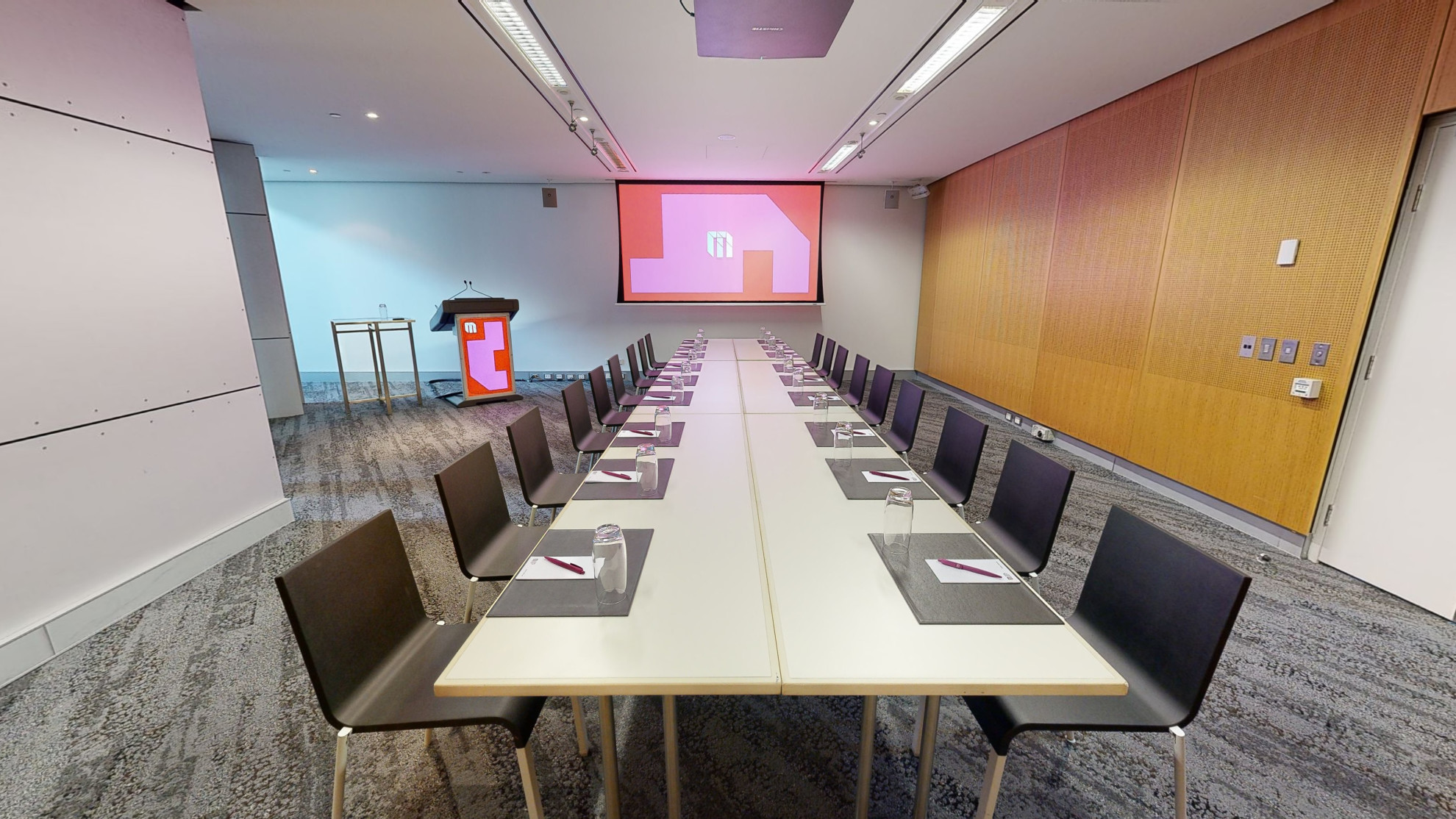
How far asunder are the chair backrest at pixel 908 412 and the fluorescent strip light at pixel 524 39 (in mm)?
3129

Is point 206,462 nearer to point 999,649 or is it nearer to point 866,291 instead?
point 999,649

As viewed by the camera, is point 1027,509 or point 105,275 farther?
point 105,275

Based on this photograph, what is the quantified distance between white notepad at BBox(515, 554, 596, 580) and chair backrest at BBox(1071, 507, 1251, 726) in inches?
59.4

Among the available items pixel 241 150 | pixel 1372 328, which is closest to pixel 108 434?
pixel 241 150

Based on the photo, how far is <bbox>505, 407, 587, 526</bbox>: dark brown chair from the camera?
2533 mm

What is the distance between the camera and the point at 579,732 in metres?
1.78

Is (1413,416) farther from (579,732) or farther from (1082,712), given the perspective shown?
(579,732)

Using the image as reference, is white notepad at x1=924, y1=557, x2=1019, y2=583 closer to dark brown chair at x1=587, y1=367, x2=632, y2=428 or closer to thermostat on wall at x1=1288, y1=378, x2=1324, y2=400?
dark brown chair at x1=587, y1=367, x2=632, y2=428

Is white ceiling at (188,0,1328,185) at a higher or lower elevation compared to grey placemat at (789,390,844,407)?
higher

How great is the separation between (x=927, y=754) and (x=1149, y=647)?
697mm

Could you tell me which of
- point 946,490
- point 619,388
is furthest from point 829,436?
point 619,388

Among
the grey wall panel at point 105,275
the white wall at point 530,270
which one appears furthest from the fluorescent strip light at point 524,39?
the white wall at point 530,270

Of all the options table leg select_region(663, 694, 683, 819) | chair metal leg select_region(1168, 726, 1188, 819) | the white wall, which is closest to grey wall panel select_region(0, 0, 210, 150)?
table leg select_region(663, 694, 683, 819)

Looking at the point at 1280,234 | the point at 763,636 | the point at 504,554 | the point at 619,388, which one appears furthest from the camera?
the point at 619,388
